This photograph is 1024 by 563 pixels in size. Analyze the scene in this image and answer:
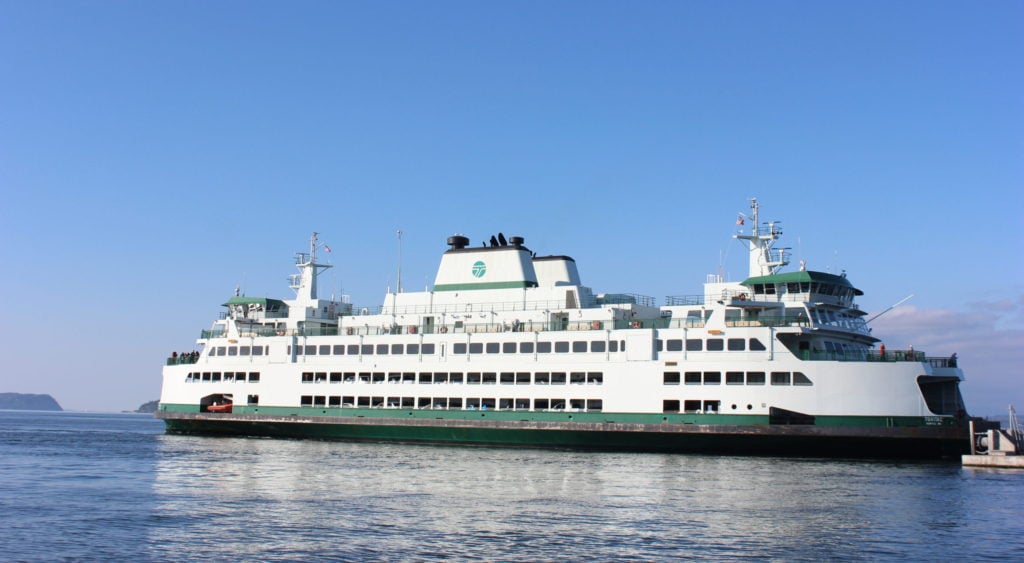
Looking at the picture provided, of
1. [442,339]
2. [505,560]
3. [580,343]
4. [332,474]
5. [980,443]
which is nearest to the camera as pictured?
[505,560]

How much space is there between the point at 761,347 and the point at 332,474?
18402mm

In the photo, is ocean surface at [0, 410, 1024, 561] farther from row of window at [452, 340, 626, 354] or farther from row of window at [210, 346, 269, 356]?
row of window at [210, 346, 269, 356]

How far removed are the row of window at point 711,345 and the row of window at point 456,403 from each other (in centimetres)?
392

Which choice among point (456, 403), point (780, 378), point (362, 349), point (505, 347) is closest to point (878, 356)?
point (780, 378)

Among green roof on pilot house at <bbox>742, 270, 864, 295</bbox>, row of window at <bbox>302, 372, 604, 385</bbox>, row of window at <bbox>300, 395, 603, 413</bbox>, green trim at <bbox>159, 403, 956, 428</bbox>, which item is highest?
green roof on pilot house at <bbox>742, 270, 864, 295</bbox>

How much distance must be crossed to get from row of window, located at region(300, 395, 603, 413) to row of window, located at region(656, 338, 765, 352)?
154 inches

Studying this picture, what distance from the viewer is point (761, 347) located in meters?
38.2

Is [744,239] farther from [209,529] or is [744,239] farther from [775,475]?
[209,529]

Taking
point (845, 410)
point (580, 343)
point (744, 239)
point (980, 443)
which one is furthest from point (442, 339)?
point (980, 443)

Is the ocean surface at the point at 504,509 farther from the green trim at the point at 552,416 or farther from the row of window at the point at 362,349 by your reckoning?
the row of window at the point at 362,349

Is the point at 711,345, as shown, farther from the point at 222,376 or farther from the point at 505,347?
the point at 222,376

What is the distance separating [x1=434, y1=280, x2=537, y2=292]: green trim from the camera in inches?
1825

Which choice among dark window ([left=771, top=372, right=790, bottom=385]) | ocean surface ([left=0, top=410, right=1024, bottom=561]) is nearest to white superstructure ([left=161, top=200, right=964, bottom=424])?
dark window ([left=771, top=372, right=790, bottom=385])

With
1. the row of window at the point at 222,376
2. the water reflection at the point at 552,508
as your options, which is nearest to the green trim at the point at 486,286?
the row of window at the point at 222,376
